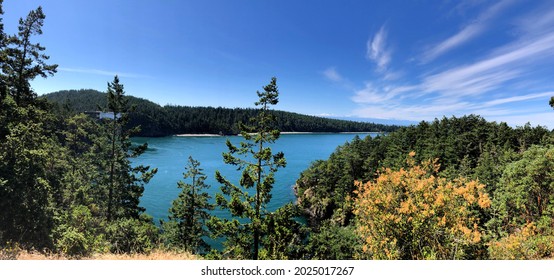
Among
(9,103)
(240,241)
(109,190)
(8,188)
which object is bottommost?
(240,241)

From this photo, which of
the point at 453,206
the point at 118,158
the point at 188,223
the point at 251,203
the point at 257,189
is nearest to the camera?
the point at 453,206

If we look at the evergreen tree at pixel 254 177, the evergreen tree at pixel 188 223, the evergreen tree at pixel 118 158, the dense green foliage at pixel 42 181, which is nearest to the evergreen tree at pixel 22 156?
the dense green foliage at pixel 42 181

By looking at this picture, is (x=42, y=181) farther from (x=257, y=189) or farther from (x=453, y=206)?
(x=453, y=206)

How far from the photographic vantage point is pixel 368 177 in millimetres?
44281

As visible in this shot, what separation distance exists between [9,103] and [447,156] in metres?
50.1

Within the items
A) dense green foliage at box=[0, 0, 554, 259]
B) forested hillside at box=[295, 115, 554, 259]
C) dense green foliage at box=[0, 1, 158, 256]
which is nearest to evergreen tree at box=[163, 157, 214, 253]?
dense green foliage at box=[0, 0, 554, 259]

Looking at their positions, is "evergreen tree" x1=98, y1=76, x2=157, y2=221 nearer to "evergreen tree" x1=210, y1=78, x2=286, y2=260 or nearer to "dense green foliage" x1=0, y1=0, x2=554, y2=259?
"dense green foliage" x1=0, y1=0, x2=554, y2=259

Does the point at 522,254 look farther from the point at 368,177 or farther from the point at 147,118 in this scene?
the point at 147,118

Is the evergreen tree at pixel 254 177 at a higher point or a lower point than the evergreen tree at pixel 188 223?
higher

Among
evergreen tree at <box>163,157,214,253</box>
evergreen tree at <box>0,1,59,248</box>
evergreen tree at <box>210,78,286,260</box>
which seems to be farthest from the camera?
evergreen tree at <box>163,157,214,253</box>

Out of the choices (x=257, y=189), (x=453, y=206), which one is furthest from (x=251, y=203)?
(x=453, y=206)

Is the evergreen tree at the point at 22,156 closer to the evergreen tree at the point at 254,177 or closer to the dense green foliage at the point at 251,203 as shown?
the dense green foliage at the point at 251,203

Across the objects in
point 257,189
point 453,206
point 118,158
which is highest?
point 453,206
